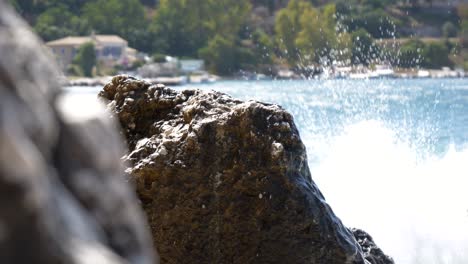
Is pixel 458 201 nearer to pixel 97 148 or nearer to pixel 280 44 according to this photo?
pixel 97 148

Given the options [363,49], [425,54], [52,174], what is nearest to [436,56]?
[425,54]

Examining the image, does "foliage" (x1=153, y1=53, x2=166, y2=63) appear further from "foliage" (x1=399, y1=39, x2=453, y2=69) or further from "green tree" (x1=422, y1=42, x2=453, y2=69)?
"green tree" (x1=422, y1=42, x2=453, y2=69)

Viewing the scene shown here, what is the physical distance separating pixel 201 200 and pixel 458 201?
26.4ft

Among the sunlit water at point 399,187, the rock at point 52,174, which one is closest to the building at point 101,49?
the sunlit water at point 399,187

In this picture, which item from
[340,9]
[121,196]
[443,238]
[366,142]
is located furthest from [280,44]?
[121,196]

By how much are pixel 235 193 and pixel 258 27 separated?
109 meters

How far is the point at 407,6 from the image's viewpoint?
118m

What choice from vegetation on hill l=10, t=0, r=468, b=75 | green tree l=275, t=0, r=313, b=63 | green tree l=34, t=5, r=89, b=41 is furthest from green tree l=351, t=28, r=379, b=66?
green tree l=34, t=5, r=89, b=41

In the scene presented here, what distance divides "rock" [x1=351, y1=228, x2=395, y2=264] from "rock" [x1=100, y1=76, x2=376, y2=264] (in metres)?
0.65

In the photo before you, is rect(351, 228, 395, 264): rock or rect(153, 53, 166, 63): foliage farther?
rect(153, 53, 166, 63): foliage

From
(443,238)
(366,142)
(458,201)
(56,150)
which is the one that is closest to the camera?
(56,150)

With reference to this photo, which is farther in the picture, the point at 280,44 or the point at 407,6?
the point at 407,6

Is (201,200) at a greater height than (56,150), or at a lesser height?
lesser

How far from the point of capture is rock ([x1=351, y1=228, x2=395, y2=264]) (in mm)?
4402
